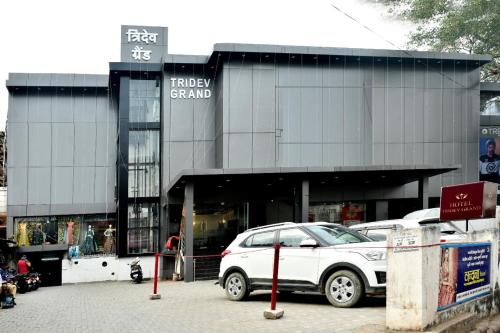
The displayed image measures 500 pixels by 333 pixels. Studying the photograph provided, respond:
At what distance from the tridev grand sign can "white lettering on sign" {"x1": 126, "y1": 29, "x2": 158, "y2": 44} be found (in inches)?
951

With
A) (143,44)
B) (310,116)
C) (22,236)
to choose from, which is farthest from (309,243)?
(22,236)

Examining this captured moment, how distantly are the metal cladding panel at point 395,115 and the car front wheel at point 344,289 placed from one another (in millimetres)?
20008

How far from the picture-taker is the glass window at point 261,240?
11962 mm

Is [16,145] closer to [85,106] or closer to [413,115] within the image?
[85,106]

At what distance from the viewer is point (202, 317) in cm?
992

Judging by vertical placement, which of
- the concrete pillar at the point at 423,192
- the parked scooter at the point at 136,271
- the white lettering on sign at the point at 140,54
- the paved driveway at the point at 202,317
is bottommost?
the parked scooter at the point at 136,271

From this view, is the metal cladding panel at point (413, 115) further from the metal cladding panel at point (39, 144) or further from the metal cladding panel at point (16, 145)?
the metal cladding panel at point (16, 145)

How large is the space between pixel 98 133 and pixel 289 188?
13217 mm

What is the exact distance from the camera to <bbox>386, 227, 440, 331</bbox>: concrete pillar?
7.26 metres

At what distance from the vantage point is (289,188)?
1028 inches

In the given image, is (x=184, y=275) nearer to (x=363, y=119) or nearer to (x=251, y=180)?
(x=251, y=180)

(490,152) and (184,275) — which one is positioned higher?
(490,152)

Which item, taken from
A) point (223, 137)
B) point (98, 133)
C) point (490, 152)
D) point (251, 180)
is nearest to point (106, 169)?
point (98, 133)

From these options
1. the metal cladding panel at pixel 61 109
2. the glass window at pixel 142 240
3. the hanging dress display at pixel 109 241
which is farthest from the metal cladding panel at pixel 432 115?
the metal cladding panel at pixel 61 109
